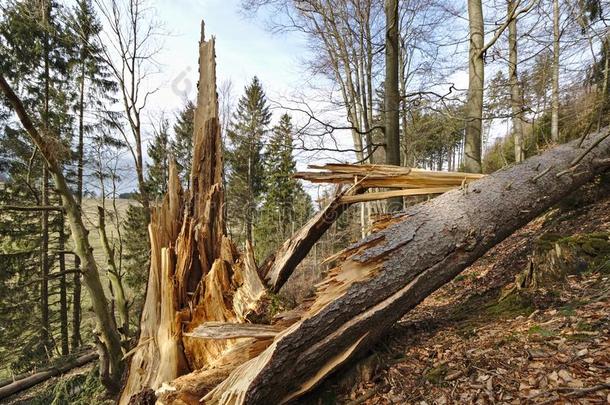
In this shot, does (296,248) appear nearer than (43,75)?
Yes

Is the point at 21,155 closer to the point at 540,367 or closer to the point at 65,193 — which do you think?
the point at 65,193

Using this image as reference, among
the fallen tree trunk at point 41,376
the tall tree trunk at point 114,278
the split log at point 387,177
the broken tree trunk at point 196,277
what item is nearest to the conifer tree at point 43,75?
the fallen tree trunk at point 41,376

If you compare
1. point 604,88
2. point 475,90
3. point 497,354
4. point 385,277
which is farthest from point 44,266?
point 604,88

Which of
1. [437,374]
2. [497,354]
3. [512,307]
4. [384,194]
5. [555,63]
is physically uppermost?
[555,63]

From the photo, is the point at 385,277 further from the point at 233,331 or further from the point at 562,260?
the point at 562,260

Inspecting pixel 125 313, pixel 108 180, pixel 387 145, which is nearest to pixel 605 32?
pixel 387 145

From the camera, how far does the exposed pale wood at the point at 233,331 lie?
227 cm

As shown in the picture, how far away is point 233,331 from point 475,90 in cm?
598

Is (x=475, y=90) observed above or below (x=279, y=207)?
above

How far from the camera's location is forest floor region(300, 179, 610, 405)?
1855 mm

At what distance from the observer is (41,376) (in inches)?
290

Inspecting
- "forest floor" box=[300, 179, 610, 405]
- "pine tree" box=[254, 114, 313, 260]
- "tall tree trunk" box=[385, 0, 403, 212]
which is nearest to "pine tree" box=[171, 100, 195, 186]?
"pine tree" box=[254, 114, 313, 260]

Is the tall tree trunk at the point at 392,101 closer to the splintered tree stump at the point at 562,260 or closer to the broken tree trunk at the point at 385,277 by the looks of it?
the broken tree trunk at the point at 385,277

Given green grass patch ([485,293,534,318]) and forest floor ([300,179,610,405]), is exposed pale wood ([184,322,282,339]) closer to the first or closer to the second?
forest floor ([300,179,610,405])
